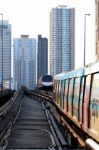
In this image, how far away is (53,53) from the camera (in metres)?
142

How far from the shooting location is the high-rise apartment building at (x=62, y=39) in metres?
138

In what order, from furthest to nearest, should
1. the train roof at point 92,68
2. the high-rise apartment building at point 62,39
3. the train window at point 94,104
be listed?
the high-rise apartment building at point 62,39 → the train roof at point 92,68 → the train window at point 94,104

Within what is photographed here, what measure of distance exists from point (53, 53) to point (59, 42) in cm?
905

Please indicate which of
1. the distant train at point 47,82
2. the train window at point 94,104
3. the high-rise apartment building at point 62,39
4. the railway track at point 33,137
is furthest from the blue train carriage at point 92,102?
the high-rise apartment building at point 62,39

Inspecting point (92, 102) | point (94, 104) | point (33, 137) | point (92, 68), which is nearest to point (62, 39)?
point (33, 137)

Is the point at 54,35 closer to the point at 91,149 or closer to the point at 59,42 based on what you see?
the point at 59,42

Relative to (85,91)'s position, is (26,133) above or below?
below

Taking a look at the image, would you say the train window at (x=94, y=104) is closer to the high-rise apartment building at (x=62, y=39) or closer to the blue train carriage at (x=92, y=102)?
the blue train carriage at (x=92, y=102)

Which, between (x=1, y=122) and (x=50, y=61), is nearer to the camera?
(x=1, y=122)

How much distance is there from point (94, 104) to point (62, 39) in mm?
134582

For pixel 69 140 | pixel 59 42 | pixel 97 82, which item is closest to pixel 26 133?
pixel 69 140

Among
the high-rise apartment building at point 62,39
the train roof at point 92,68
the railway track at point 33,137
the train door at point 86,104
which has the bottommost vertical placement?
the railway track at point 33,137

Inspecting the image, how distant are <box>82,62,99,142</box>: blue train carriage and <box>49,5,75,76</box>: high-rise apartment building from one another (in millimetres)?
109433

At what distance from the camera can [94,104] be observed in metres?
15.1
